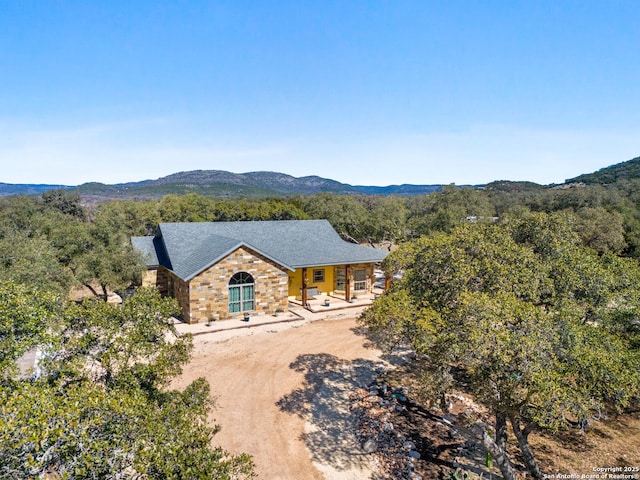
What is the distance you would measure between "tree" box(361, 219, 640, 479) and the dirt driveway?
3.69 m

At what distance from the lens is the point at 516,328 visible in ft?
27.7

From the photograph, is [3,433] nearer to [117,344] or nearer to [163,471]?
[163,471]

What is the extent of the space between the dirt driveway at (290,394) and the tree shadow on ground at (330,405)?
29 mm

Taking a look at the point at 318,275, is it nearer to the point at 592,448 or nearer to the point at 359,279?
the point at 359,279

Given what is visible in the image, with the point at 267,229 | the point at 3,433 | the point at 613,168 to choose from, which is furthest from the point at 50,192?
the point at 613,168

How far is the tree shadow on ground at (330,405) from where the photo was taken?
10812 millimetres

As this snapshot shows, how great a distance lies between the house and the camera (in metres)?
21.2

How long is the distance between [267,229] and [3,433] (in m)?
24.1

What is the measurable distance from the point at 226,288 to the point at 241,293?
1.07 meters

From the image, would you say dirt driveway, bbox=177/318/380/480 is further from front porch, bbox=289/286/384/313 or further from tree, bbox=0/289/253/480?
tree, bbox=0/289/253/480

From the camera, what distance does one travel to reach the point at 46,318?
22.6ft

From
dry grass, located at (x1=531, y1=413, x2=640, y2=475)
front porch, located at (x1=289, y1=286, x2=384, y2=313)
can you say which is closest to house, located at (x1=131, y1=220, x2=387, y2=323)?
front porch, located at (x1=289, y1=286, x2=384, y2=313)

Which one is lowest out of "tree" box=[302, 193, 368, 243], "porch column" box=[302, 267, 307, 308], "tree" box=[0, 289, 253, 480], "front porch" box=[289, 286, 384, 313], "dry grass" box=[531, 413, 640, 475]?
"dry grass" box=[531, 413, 640, 475]

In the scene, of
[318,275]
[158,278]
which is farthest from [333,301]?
[158,278]
